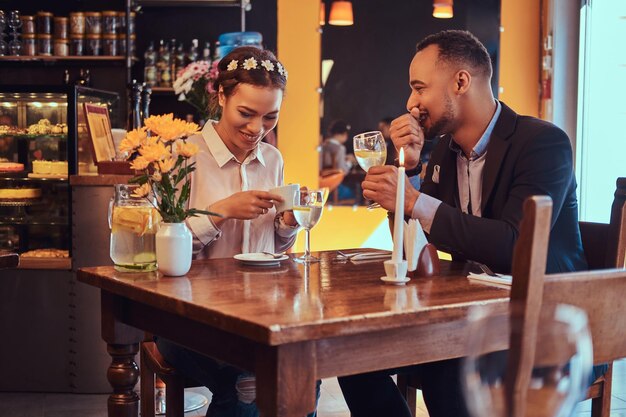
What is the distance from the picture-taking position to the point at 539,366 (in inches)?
41.4

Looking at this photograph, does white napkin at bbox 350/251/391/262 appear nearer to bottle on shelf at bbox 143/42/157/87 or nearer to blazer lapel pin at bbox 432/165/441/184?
blazer lapel pin at bbox 432/165/441/184

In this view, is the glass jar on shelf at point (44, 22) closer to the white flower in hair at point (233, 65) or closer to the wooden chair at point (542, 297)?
the white flower in hair at point (233, 65)

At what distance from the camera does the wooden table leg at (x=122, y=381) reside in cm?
200

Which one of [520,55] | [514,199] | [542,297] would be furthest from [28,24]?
[542,297]

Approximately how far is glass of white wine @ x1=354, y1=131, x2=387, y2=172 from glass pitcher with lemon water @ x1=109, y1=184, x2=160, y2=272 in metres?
0.61

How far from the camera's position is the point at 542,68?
5969mm

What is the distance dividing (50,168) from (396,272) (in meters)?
2.83

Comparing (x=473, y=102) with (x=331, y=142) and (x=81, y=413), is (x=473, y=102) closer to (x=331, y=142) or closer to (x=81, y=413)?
(x=81, y=413)

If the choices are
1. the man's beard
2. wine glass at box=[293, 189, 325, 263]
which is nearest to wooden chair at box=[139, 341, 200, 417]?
wine glass at box=[293, 189, 325, 263]

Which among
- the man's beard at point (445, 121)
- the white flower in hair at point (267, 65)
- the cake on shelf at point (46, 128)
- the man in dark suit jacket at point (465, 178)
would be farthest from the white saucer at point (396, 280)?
the cake on shelf at point (46, 128)

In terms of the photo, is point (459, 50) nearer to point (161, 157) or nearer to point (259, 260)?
point (259, 260)

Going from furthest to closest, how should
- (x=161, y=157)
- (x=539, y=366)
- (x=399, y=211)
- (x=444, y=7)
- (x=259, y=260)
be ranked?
(x=444, y=7)
(x=259, y=260)
(x=161, y=157)
(x=399, y=211)
(x=539, y=366)

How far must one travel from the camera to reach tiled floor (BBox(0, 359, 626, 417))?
12.0 ft

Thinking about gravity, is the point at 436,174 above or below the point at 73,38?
below
